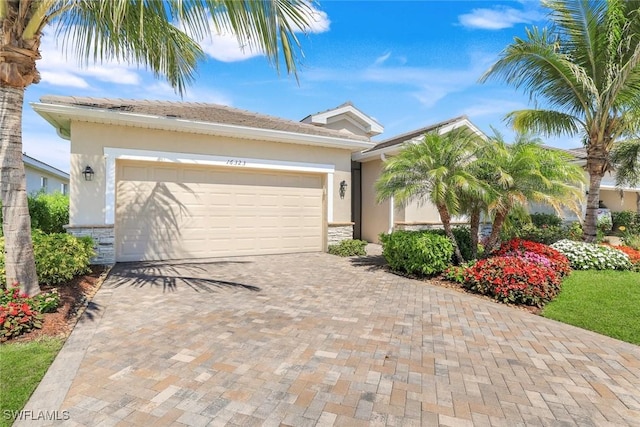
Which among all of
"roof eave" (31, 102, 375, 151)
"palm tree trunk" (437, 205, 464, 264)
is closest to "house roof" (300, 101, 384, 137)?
"roof eave" (31, 102, 375, 151)

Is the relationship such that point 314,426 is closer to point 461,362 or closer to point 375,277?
point 461,362

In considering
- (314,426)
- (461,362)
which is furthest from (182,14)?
(461,362)

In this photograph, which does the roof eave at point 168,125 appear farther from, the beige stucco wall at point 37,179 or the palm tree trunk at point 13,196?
the beige stucco wall at point 37,179

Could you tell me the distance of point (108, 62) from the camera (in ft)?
20.8

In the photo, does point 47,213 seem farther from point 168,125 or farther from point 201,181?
point 168,125

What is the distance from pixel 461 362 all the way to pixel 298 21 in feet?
14.9

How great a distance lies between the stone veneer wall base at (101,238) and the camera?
8.69 meters

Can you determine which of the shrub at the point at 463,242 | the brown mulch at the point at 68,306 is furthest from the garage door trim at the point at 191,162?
the shrub at the point at 463,242

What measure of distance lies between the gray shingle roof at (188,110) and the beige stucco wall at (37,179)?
11.0 meters

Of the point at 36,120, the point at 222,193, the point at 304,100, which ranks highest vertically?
the point at 304,100

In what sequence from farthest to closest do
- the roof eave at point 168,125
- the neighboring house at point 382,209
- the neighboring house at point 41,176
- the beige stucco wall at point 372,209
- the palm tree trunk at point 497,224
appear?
the neighboring house at point 41,176 < the beige stucco wall at point 372,209 < the neighboring house at point 382,209 < the roof eave at point 168,125 < the palm tree trunk at point 497,224

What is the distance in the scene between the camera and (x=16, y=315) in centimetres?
436

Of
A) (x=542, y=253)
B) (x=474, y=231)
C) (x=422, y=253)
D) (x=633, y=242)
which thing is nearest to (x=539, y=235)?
(x=633, y=242)

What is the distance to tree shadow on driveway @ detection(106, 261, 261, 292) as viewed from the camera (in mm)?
7031
